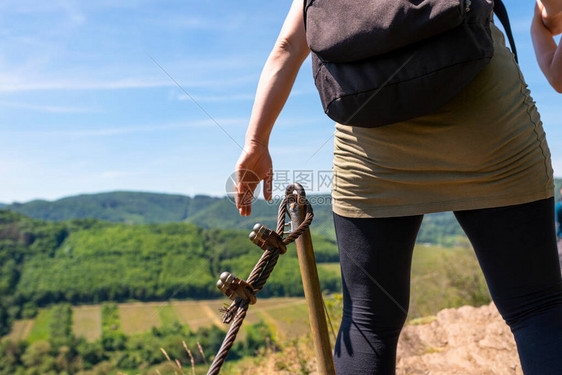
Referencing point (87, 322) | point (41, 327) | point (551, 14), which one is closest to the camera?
point (551, 14)

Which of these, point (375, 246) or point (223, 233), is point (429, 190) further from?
point (223, 233)

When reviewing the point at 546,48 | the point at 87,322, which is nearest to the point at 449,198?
the point at 546,48

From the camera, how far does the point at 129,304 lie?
162 feet

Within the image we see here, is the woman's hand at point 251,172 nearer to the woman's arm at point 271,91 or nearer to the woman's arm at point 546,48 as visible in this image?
the woman's arm at point 271,91

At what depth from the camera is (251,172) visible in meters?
1.13

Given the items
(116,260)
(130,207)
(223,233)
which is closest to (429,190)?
(223,233)

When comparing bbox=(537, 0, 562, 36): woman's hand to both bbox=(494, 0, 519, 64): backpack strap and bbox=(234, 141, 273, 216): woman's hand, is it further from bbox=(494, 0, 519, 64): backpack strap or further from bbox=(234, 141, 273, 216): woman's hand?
bbox=(234, 141, 273, 216): woman's hand

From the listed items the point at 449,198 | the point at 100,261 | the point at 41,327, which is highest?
the point at 449,198

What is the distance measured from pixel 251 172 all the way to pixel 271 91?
0.75ft

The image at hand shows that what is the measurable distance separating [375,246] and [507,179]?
0.32 m

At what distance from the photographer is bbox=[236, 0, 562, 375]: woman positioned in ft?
2.82

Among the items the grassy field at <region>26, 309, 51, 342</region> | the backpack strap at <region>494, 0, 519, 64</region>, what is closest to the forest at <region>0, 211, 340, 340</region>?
the grassy field at <region>26, 309, 51, 342</region>

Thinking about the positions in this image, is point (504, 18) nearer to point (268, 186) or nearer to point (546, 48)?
point (546, 48)

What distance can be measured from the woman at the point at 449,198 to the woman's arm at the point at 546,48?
16 mm
